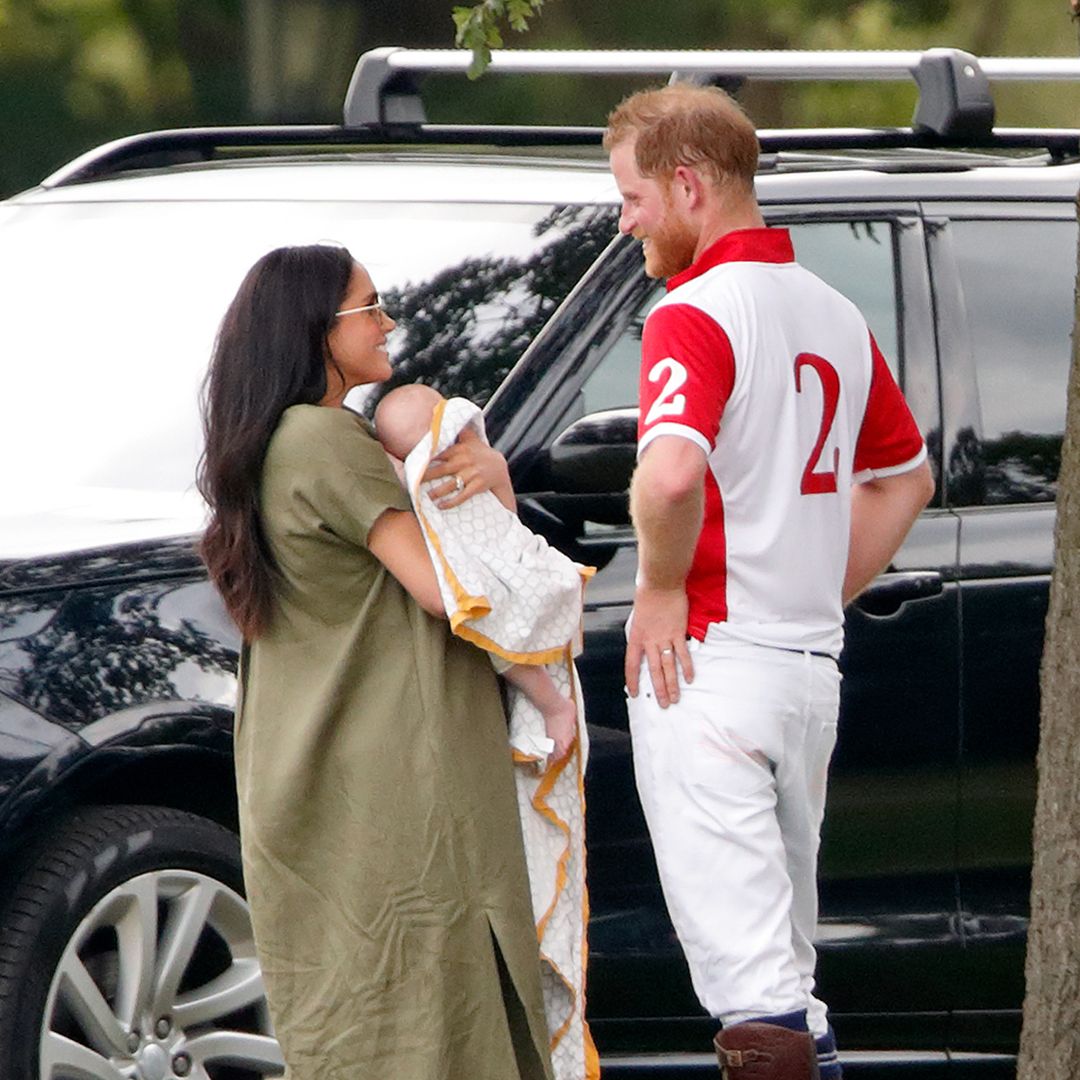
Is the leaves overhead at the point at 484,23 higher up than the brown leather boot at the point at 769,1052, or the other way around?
the leaves overhead at the point at 484,23

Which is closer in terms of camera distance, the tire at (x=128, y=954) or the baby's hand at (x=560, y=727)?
the baby's hand at (x=560, y=727)

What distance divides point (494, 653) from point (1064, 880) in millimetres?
909

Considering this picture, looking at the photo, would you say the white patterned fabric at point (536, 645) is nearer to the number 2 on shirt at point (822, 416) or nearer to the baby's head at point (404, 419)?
the baby's head at point (404, 419)

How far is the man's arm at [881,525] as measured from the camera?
14.2ft

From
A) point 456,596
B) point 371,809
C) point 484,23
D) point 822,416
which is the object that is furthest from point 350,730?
point 484,23

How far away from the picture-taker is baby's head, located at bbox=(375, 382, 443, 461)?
3.81 metres

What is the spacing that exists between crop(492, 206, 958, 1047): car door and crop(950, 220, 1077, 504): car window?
0.11 meters

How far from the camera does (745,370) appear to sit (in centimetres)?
387

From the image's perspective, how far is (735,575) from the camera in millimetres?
3945

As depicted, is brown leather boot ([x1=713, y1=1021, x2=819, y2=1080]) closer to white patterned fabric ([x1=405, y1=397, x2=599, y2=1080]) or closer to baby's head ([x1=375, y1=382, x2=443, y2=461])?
white patterned fabric ([x1=405, y1=397, x2=599, y2=1080])

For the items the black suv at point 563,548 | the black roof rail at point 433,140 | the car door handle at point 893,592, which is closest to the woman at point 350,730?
the black suv at point 563,548

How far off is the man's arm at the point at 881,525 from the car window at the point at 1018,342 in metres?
0.61

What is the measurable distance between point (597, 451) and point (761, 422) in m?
0.61

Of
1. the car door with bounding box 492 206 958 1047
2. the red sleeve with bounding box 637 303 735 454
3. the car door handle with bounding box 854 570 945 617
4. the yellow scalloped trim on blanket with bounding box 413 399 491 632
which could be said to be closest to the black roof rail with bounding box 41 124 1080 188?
the car door with bounding box 492 206 958 1047
